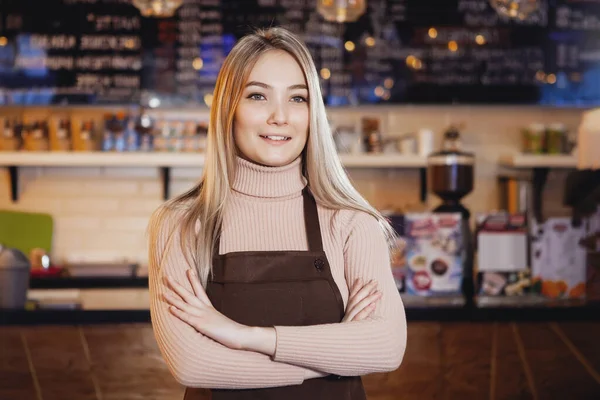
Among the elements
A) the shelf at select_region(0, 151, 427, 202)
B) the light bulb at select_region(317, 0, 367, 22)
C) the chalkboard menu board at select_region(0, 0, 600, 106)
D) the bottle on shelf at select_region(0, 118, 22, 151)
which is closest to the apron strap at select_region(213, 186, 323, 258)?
the light bulb at select_region(317, 0, 367, 22)

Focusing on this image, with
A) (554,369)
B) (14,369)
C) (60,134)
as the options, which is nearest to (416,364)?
(554,369)

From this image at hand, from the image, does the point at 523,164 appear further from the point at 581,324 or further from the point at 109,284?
the point at 109,284

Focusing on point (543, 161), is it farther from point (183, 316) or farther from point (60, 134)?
point (183, 316)

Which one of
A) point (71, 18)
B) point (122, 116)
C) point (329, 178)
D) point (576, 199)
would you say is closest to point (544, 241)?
point (576, 199)

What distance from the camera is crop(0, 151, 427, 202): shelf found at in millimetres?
4430

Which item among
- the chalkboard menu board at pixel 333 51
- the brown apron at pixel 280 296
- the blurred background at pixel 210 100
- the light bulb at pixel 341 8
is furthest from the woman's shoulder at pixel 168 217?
the chalkboard menu board at pixel 333 51

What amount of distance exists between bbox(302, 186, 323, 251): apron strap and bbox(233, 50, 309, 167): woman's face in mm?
109

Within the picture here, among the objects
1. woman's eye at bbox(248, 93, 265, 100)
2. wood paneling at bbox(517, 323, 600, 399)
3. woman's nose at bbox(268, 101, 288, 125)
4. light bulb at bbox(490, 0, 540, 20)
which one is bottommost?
wood paneling at bbox(517, 323, 600, 399)

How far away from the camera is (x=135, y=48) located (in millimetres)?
4633

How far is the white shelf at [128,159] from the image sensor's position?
4.43 meters

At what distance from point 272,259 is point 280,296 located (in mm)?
75

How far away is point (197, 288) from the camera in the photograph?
1.65m

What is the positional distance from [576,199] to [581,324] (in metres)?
0.56

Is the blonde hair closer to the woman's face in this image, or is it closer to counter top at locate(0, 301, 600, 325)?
the woman's face
